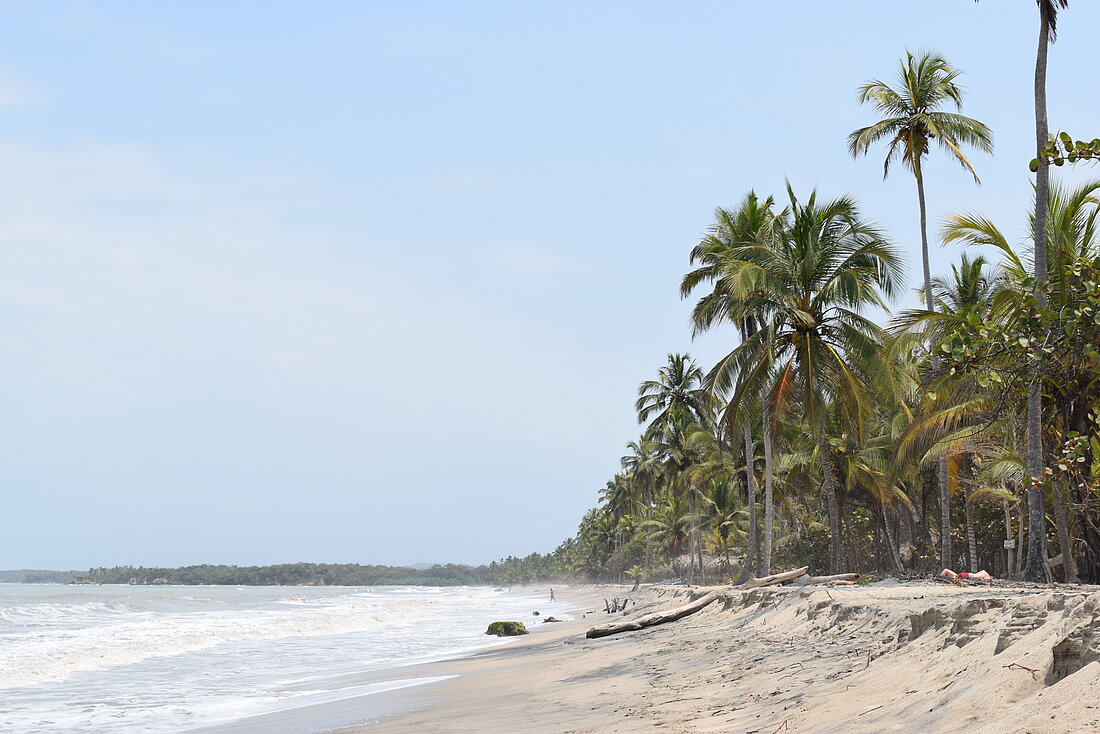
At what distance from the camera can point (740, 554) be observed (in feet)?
191

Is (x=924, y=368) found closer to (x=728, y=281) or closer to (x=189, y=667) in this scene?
(x=728, y=281)

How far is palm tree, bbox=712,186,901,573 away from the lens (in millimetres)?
19906

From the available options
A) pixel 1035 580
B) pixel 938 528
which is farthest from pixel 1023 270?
pixel 938 528

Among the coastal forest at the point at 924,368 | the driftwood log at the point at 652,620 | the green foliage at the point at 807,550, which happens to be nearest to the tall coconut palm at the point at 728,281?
the coastal forest at the point at 924,368

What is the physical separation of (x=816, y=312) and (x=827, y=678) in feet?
49.4

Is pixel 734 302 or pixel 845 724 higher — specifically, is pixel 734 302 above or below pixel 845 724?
above

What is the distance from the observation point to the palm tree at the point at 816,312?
65.3 feet

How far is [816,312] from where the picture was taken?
20609 millimetres

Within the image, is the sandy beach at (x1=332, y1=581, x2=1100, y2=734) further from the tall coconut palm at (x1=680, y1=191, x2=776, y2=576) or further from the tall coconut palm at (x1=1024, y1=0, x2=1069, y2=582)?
the tall coconut palm at (x1=680, y1=191, x2=776, y2=576)

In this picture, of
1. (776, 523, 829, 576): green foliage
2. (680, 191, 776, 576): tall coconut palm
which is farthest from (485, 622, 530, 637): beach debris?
(776, 523, 829, 576): green foliage

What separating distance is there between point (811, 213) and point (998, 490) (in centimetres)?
910

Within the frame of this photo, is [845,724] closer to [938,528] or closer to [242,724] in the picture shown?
[242,724]

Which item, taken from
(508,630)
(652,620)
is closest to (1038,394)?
(652,620)

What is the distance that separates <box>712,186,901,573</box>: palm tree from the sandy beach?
7.94 meters
